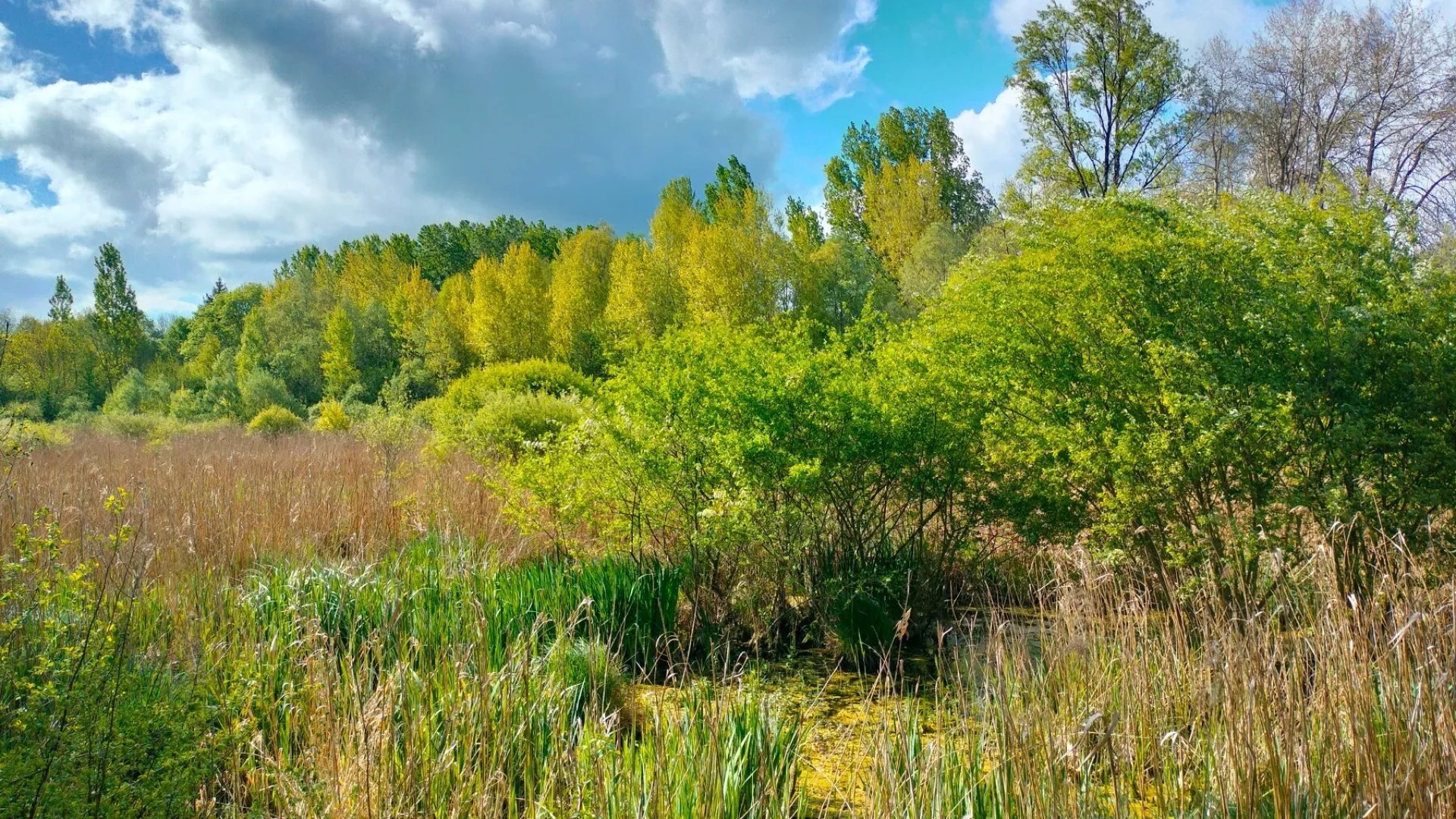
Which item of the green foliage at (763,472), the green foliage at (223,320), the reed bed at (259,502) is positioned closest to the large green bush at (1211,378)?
the green foliage at (763,472)

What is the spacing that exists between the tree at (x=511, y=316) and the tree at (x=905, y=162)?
35.6 ft

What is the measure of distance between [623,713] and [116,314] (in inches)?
1973

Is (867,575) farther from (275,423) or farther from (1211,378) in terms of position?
(275,423)

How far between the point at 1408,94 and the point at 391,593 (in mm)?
20679

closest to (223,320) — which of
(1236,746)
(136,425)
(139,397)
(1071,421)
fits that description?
(139,397)

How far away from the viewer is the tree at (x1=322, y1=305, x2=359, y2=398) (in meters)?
27.5

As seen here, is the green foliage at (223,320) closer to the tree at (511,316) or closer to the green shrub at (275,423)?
the tree at (511,316)

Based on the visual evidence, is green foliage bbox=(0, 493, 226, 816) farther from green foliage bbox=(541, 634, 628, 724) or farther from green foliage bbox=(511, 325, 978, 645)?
green foliage bbox=(511, 325, 978, 645)

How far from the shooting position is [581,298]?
25219 mm

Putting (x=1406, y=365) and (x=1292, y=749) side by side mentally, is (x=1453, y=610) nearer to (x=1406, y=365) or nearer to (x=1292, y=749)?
(x=1292, y=749)

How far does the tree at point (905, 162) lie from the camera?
1154 inches

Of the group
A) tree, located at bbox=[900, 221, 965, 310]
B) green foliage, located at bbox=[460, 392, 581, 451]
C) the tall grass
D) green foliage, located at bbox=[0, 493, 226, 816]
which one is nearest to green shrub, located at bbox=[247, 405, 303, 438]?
green foliage, located at bbox=[460, 392, 581, 451]

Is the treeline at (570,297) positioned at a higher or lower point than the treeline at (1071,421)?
higher

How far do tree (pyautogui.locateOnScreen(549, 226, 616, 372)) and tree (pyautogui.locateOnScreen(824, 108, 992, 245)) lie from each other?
874 centimetres
